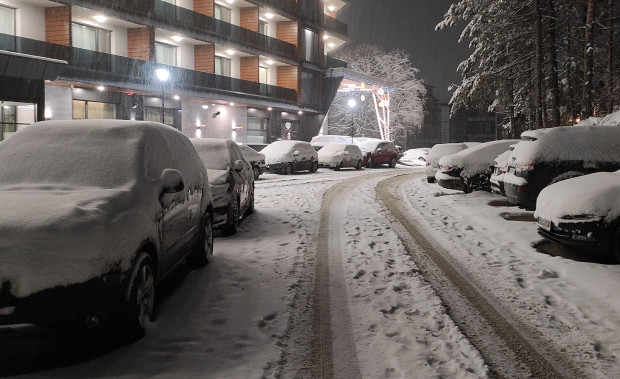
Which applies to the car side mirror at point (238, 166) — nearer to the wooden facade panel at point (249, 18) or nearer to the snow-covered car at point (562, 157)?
the snow-covered car at point (562, 157)

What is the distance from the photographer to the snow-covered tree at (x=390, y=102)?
65125 mm

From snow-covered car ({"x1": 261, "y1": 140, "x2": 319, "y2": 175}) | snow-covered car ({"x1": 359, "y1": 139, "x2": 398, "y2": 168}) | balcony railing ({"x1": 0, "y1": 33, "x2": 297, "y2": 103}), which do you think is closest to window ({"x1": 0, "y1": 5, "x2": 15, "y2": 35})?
balcony railing ({"x1": 0, "y1": 33, "x2": 297, "y2": 103})

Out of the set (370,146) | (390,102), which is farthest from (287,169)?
(390,102)

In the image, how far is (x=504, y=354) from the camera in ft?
14.9

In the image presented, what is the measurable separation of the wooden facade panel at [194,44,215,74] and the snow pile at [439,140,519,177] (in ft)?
71.0

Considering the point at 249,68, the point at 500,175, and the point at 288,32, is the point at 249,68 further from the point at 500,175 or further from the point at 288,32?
the point at 500,175

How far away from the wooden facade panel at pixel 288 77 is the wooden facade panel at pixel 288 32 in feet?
6.47

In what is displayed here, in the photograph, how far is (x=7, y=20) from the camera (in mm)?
23922

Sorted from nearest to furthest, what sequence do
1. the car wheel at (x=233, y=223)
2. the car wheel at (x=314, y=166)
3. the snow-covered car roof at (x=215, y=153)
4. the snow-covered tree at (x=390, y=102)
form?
1. the car wheel at (x=233, y=223)
2. the snow-covered car roof at (x=215, y=153)
3. the car wheel at (x=314, y=166)
4. the snow-covered tree at (x=390, y=102)

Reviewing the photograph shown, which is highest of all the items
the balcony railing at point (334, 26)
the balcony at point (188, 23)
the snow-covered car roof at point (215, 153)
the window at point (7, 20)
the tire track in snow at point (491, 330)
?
the balcony railing at point (334, 26)

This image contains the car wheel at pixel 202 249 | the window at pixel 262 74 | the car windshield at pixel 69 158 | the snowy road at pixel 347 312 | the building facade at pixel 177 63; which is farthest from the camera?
the window at pixel 262 74

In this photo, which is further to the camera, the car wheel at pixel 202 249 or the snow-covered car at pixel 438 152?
the snow-covered car at pixel 438 152

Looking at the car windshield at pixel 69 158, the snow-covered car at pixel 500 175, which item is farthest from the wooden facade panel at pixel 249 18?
the car windshield at pixel 69 158

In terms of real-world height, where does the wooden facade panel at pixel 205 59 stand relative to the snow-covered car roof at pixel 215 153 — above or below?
above
